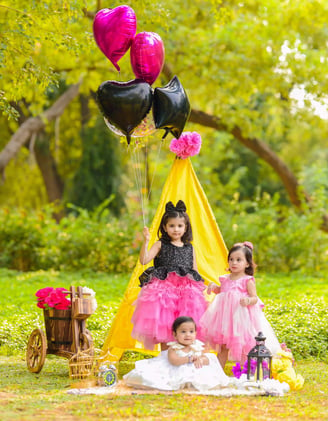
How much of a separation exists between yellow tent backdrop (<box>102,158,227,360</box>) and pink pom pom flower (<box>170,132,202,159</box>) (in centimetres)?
13

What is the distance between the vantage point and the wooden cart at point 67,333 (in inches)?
198

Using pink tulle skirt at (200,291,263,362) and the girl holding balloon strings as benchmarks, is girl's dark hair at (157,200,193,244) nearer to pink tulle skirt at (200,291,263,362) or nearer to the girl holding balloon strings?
the girl holding balloon strings

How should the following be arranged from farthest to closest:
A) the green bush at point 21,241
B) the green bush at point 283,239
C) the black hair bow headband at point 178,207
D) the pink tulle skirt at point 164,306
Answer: the green bush at point 21,241 → the green bush at point 283,239 → the black hair bow headband at point 178,207 → the pink tulle skirt at point 164,306

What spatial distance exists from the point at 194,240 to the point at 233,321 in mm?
1103

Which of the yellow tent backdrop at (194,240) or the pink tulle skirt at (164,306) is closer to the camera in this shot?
the pink tulle skirt at (164,306)

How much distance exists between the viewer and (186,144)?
18.2ft

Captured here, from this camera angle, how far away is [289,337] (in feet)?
20.7

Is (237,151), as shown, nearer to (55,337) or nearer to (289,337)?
(289,337)

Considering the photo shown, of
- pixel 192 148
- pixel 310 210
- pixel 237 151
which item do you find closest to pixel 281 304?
pixel 192 148

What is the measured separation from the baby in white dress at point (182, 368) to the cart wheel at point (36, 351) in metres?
0.96

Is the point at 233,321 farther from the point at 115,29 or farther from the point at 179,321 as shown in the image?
the point at 115,29

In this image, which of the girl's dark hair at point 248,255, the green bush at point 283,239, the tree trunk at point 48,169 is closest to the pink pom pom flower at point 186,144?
the girl's dark hair at point 248,255

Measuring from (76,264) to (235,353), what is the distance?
24.8ft

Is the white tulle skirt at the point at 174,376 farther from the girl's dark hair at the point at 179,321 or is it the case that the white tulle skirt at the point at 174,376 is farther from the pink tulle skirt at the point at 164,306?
the pink tulle skirt at the point at 164,306
